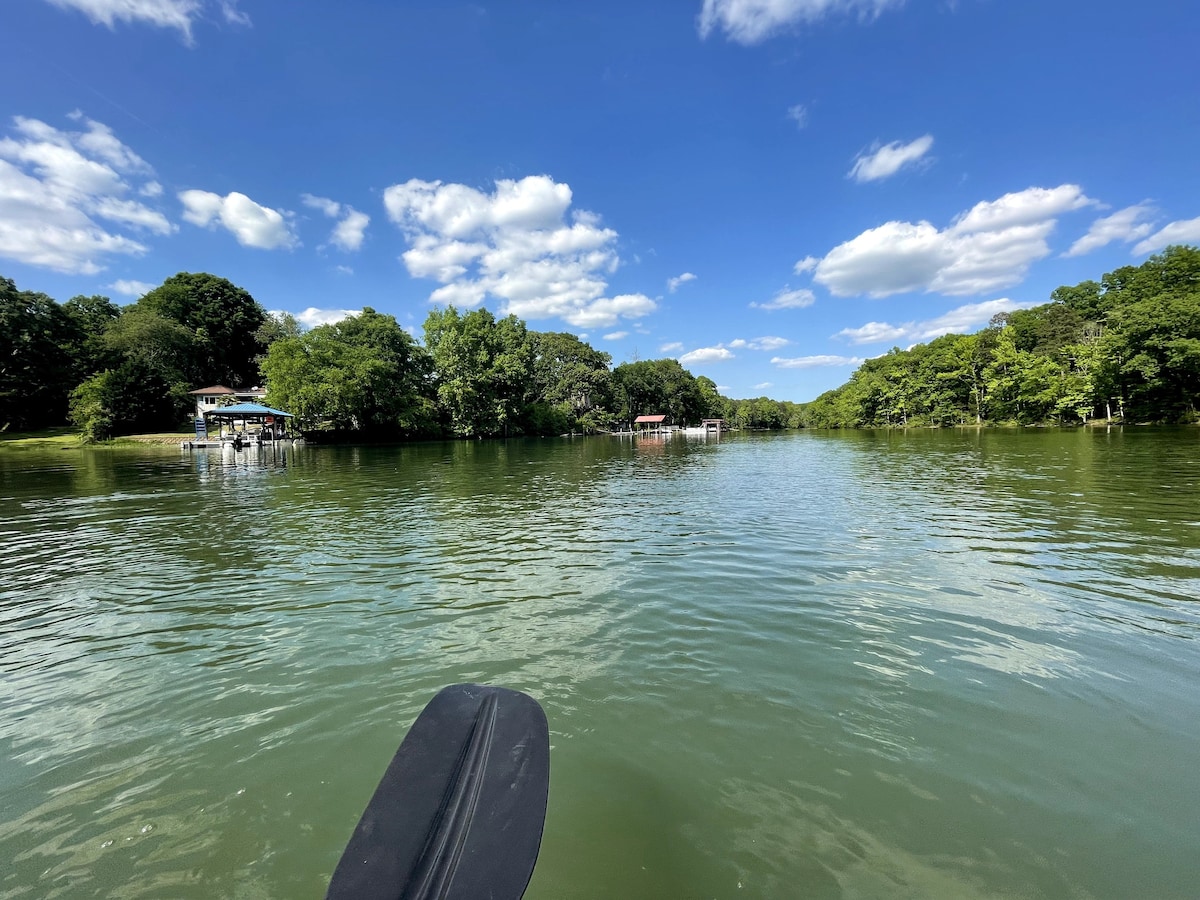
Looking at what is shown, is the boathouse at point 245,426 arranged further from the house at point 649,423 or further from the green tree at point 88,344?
the house at point 649,423

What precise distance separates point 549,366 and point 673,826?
9710 cm

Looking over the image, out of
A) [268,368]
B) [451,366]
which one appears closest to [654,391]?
[451,366]

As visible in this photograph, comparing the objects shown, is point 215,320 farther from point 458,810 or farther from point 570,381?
point 458,810

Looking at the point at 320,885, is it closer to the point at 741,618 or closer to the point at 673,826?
the point at 673,826

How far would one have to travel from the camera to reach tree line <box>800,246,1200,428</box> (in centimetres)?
5384

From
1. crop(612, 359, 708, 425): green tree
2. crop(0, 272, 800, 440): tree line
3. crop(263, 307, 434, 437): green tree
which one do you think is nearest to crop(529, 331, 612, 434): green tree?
crop(0, 272, 800, 440): tree line

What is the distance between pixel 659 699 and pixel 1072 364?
92.7 m

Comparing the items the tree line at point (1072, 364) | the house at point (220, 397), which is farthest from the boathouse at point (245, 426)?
the tree line at point (1072, 364)

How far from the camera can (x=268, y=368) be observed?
54344 mm

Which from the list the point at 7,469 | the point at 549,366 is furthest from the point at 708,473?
the point at 549,366

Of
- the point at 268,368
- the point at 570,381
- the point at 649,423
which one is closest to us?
the point at 268,368

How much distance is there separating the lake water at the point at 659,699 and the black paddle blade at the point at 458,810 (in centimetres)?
64

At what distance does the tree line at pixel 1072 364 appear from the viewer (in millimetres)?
53844

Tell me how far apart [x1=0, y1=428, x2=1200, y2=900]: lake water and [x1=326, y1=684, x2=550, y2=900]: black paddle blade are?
2.11 ft
